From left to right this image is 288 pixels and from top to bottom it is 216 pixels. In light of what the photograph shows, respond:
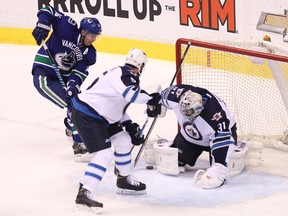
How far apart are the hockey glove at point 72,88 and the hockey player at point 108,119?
Result: 0.74 meters

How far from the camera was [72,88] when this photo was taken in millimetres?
6051

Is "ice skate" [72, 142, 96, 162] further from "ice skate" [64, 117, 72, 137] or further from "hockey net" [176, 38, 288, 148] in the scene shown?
"hockey net" [176, 38, 288, 148]

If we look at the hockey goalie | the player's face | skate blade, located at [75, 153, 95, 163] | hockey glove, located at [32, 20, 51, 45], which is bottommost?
skate blade, located at [75, 153, 95, 163]

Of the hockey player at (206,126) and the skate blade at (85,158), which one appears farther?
→ the skate blade at (85,158)

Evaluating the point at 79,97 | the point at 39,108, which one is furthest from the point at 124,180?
the point at 39,108

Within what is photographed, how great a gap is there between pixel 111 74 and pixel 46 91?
3.77 feet

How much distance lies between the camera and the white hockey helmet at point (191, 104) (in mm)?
5379

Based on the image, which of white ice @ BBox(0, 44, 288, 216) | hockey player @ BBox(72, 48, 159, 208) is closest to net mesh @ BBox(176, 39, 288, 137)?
white ice @ BBox(0, 44, 288, 216)

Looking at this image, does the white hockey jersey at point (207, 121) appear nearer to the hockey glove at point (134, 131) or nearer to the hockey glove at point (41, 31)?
the hockey glove at point (134, 131)

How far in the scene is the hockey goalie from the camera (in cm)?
543

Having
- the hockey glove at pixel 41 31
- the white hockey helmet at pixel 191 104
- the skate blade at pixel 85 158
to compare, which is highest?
the hockey glove at pixel 41 31

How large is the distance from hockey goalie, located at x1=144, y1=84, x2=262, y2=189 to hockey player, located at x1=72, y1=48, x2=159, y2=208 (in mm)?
203

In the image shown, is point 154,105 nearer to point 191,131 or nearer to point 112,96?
point 112,96

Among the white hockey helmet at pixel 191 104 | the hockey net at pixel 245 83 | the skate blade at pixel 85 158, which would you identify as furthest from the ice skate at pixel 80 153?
the white hockey helmet at pixel 191 104
